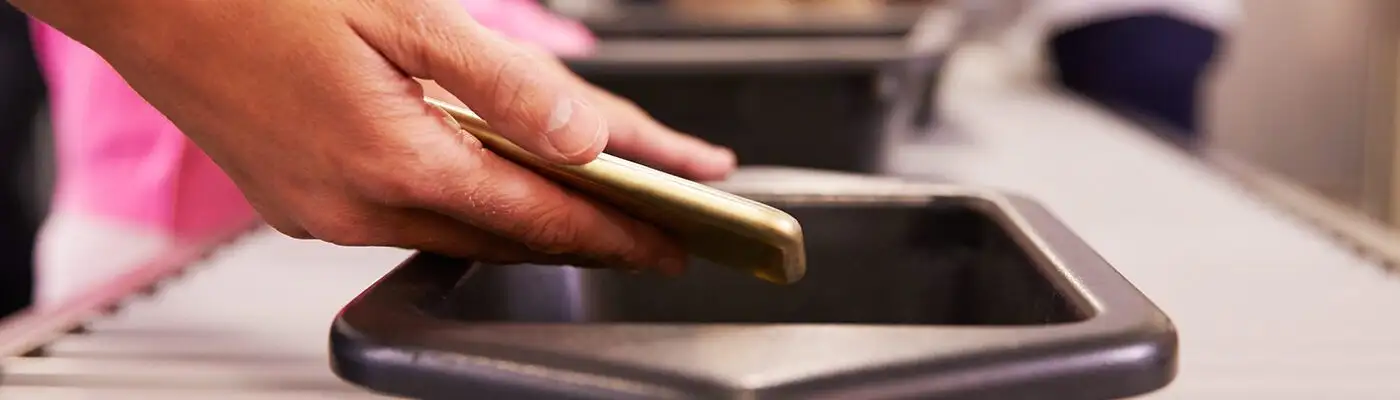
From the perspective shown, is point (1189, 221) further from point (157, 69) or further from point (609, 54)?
point (157, 69)

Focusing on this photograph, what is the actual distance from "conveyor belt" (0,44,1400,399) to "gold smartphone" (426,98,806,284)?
0.10 meters

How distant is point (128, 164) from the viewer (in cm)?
88

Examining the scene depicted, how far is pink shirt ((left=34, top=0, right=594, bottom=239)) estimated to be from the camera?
33.8 inches

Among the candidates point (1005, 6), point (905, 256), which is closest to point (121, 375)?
point (905, 256)

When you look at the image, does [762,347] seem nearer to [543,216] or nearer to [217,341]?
[543,216]

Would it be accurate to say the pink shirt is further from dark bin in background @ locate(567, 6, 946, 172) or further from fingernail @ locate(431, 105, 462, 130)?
fingernail @ locate(431, 105, 462, 130)

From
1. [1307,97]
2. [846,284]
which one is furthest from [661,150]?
[1307,97]

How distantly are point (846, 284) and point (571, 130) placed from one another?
0.66 feet

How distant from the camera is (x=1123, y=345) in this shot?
0.32 meters

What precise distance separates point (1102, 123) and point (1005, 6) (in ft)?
2.45

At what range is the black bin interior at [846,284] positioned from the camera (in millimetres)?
497

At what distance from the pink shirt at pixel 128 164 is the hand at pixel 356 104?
44cm

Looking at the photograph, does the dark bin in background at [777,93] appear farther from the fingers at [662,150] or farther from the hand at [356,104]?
the hand at [356,104]

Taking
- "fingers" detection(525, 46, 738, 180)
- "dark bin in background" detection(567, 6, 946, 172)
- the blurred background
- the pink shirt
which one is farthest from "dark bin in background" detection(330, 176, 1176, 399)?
the blurred background
